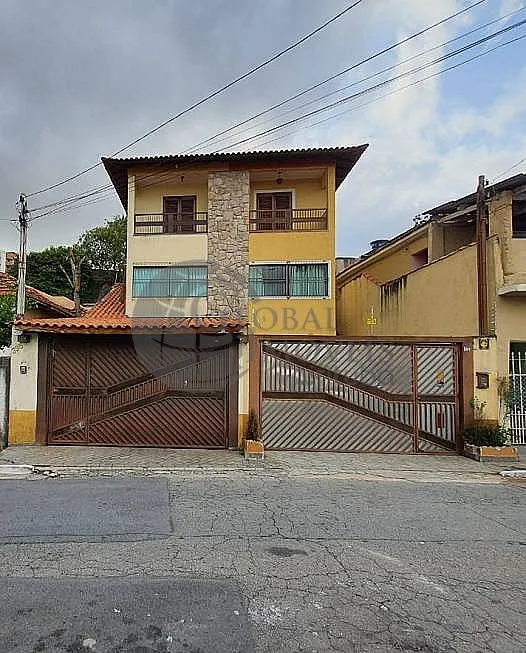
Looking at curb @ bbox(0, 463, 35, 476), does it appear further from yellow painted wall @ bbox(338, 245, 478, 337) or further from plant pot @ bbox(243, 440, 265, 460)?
yellow painted wall @ bbox(338, 245, 478, 337)

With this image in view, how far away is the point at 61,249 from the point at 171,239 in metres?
19.9

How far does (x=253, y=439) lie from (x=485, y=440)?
4.47m

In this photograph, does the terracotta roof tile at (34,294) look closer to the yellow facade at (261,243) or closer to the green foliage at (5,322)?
the green foliage at (5,322)

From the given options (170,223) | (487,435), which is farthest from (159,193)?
(487,435)

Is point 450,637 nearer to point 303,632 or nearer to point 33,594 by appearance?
point 303,632

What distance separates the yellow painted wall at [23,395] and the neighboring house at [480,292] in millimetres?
8821

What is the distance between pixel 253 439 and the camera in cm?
979

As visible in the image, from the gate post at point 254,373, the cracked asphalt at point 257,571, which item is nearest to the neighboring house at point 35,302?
the gate post at point 254,373

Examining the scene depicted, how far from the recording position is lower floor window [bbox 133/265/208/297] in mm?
19172

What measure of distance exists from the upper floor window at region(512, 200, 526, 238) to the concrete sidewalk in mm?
6500

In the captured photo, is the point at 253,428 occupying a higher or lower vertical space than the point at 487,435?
higher

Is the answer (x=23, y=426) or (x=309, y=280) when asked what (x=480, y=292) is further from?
(x=23, y=426)

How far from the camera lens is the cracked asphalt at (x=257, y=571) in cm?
324

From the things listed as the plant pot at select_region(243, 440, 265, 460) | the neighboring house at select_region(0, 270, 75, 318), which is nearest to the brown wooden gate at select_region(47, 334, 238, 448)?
the plant pot at select_region(243, 440, 265, 460)
